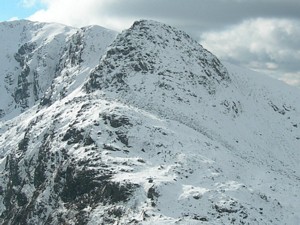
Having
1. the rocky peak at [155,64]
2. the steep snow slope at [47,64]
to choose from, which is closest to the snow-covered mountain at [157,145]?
the rocky peak at [155,64]

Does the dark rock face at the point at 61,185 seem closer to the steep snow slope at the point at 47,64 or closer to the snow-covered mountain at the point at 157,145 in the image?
the snow-covered mountain at the point at 157,145

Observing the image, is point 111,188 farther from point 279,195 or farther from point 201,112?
point 201,112

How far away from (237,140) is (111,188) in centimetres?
3473

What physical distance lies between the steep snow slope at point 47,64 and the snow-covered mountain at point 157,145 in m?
1.11

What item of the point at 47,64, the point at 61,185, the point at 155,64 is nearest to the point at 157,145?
the point at 61,185

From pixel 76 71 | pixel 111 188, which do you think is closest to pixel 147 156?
pixel 111 188

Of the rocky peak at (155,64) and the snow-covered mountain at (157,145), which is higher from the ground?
the rocky peak at (155,64)

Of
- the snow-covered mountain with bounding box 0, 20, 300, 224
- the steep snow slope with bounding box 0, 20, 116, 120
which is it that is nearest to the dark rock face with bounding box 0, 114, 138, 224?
the snow-covered mountain with bounding box 0, 20, 300, 224

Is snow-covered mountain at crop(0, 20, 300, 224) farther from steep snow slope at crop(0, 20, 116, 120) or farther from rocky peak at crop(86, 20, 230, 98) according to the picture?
steep snow slope at crop(0, 20, 116, 120)

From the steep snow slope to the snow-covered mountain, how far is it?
3.64 ft

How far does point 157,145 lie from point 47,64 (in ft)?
387

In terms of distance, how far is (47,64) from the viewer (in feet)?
530

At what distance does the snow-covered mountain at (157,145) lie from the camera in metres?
40.5

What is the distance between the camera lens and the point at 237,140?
236 ft
